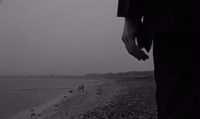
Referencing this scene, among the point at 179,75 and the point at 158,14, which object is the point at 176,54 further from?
the point at 158,14

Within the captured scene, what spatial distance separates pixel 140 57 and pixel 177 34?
0.22 m

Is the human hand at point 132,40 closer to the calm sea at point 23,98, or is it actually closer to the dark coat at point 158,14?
the dark coat at point 158,14

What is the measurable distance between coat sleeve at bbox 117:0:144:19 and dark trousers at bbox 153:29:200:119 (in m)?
0.16

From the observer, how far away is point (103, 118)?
76.1 ft

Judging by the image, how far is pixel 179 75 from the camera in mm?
1604

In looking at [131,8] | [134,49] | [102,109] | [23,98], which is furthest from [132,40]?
[23,98]

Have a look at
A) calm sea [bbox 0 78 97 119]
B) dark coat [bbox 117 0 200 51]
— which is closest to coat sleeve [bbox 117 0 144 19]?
dark coat [bbox 117 0 200 51]

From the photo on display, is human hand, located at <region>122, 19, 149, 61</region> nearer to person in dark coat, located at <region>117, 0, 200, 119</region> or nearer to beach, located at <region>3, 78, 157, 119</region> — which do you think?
person in dark coat, located at <region>117, 0, 200, 119</region>

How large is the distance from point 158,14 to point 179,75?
29 cm

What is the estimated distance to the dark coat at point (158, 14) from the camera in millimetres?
1594

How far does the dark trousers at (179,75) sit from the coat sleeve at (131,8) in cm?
16

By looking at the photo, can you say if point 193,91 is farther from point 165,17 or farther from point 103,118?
point 103,118

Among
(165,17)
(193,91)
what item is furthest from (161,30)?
(193,91)

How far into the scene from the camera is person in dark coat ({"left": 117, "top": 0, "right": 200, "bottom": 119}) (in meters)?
1.58
